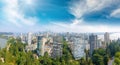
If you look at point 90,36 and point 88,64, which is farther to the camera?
point 90,36

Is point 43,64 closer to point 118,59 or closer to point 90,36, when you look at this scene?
point 118,59

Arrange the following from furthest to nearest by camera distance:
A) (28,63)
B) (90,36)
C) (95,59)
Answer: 1. (90,36)
2. (95,59)
3. (28,63)

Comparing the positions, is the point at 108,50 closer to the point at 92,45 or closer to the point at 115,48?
the point at 115,48

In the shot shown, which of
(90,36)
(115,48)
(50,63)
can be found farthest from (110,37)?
(50,63)

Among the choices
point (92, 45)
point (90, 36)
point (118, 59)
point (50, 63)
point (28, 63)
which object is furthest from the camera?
point (90, 36)

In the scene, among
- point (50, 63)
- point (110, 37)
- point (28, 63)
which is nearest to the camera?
point (28, 63)

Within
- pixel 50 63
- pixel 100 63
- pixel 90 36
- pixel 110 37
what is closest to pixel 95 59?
pixel 100 63

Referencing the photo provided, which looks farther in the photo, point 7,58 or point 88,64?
point 88,64

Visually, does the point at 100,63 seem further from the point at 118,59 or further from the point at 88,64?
the point at 118,59

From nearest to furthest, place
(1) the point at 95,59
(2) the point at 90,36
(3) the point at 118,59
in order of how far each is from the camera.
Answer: (3) the point at 118,59, (1) the point at 95,59, (2) the point at 90,36

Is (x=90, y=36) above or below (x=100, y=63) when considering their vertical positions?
above
